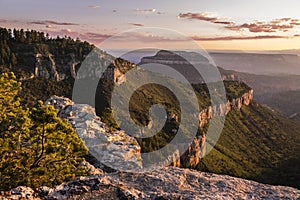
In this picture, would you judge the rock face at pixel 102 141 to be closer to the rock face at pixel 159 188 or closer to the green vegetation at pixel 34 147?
the green vegetation at pixel 34 147

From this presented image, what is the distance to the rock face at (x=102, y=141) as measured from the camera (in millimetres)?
36000

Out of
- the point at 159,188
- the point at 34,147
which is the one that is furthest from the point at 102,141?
the point at 159,188

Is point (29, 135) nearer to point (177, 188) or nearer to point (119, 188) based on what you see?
point (119, 188)

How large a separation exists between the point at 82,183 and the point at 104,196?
1.71m

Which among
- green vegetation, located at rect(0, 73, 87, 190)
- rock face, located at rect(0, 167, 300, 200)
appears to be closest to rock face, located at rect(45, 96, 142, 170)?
green vegetation, located at rect(0, 73, 87, 190)

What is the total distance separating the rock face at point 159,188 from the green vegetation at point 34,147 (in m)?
9.05

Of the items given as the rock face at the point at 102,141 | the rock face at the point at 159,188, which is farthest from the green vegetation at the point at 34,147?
the rock face at the point at 159,188

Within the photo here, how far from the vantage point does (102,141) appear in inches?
1633

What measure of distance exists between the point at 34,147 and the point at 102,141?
50.9 feet

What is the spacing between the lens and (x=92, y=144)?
4025 centimetres

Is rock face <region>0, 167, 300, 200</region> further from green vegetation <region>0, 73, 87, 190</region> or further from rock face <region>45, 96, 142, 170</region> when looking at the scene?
rock face <region>45, 96, 142, 170</region>

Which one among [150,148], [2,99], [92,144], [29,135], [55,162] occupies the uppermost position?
[2,99]

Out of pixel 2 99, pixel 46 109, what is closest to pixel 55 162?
pixel 46 109

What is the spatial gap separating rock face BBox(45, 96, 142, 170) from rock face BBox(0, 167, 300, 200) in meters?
14.1
